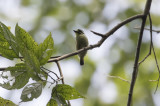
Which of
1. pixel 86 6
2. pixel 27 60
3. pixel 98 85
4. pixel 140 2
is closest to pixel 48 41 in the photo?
pixel 27 60

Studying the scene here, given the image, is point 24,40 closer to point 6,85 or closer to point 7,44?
point 7,44

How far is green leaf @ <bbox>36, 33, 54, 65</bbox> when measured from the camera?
1225 millimetres

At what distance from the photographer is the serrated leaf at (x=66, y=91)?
123cm

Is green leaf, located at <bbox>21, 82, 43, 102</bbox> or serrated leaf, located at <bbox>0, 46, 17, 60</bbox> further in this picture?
serrated leaf, located at <bbox>0, 46, 17, 60</bbox>

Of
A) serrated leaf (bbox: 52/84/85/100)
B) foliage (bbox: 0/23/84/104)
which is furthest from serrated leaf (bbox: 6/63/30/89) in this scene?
serrated leaf (bbox: 52/84/85/100)

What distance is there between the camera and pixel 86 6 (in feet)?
25.4

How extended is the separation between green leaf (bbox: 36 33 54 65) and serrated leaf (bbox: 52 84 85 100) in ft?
0.46

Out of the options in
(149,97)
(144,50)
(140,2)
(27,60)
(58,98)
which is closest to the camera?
(27,60)

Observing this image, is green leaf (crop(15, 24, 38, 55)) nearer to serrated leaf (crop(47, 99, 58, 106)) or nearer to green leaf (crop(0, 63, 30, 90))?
green leaf (crop(0, 63, 30, 90))

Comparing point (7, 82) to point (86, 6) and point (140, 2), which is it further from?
point (86, 6)

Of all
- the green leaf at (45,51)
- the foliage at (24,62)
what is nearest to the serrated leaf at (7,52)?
the foliage at (24,62)

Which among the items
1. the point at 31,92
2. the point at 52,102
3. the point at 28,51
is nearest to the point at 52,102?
the point at 52,102

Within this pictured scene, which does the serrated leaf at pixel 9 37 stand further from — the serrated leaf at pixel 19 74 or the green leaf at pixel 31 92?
the green leaf at pixel 31 92

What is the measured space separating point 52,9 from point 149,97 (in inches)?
157
